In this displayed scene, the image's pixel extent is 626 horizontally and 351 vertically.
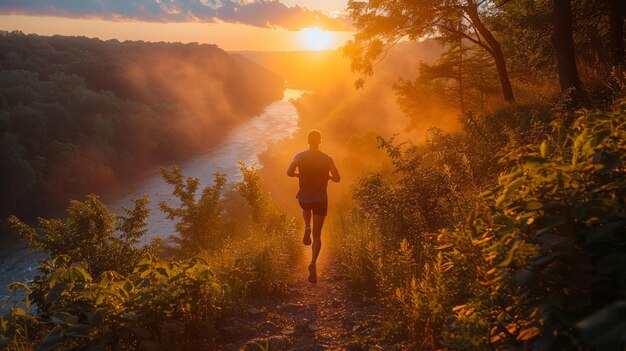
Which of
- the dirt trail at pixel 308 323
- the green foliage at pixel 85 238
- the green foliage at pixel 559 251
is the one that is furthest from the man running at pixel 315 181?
the green foliage at pixel 85 238

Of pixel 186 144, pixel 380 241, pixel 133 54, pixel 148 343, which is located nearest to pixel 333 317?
pixel 380 241

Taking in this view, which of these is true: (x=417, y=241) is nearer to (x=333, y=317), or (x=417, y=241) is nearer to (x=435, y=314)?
(x=333, y=317)

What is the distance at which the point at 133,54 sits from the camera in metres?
92.4

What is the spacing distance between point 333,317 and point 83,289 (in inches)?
102

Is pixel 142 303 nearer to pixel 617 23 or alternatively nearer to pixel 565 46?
pixel 565 46

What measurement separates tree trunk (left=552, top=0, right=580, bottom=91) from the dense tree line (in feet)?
143

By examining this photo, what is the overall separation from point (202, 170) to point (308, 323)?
164ft

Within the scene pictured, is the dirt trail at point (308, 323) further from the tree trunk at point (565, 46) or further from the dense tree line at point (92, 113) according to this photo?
the dense tree line at point (92, 113)

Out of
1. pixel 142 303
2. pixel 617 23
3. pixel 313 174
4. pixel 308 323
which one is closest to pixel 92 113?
pixel 313 174

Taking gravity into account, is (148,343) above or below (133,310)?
below

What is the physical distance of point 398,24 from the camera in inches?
524

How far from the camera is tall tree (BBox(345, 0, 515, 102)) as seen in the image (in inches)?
518

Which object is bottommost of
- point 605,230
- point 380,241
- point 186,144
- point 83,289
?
point 186,144

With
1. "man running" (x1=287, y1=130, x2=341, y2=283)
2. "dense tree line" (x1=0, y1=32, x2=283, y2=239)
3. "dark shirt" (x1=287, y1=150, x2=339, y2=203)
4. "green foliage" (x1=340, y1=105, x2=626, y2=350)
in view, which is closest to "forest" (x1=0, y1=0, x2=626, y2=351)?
"green foliage" (x1=340, y1=105, x2=626, y2=350)
